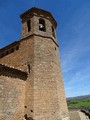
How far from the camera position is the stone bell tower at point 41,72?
29.3 ft

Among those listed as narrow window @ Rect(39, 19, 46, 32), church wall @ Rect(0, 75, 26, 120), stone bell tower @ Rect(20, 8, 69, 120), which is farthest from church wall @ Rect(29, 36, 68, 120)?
narrow window @ Rect(39, 19, 46, 32)

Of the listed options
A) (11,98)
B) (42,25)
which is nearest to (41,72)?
(11,98)

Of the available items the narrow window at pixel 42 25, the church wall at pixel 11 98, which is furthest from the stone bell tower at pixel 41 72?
the church wall at pixel 11 98

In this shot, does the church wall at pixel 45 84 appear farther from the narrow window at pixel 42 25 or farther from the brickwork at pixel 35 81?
the narrow window at pixel 42 25

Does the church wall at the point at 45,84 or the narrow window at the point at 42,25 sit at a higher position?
the narrow window at the point at 42,25

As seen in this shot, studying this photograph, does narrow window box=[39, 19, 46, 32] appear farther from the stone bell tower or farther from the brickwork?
the brickwork

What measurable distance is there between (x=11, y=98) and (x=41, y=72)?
2856 millimetres

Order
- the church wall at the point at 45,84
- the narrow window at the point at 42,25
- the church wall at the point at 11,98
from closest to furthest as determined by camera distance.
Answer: the church wall at the point at 11,98
the church wall at the point at 45,84
the narrow window at the point at 42,25

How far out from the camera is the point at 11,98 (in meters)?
8.40

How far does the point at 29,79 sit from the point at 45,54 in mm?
2515

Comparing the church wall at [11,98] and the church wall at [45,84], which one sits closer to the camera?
the church wall at [11,98]

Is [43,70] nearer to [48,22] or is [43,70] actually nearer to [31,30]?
[31,30]

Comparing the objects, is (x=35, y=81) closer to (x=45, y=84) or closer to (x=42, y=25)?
(x=45, y=84)

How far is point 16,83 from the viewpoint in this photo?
29.5 feet
